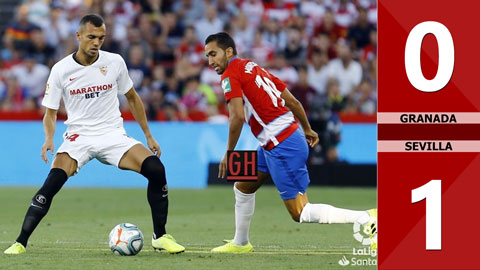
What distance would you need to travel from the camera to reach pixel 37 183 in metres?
18.6

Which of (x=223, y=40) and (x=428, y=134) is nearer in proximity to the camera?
(x=428, y=134)

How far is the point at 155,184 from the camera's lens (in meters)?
8.81

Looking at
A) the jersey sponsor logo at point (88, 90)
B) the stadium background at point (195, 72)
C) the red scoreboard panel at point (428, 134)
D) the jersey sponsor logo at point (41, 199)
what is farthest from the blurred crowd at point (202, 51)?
the red scoreboard panel at point (428, 134)

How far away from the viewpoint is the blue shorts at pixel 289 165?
28.2 feet

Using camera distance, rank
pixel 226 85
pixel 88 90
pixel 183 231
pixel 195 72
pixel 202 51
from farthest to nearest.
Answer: pixel 202 51 < pixel 195 72 < pixel 183 231 < pixel 88 90 < pixel 226 85

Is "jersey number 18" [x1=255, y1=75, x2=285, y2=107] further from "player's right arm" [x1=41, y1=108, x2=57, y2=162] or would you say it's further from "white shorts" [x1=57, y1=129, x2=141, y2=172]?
"player's right arm" [x1=41, y1=108, x2=57, y2=162]

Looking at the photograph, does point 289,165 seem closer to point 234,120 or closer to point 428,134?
point 234,120

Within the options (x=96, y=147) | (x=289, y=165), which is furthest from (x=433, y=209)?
(x=96, y=147)

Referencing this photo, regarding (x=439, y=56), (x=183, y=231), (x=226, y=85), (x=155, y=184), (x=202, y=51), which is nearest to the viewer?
(x=439, y=56)

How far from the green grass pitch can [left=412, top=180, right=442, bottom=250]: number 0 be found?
1875 millimetres

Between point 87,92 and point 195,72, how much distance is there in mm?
11295

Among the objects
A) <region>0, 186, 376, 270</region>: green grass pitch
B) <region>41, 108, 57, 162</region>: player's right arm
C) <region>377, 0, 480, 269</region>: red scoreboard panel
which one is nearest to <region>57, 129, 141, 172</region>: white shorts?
<region>41, 108, 57, 162</region>: player's right arm

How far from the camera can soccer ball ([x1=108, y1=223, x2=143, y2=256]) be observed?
28.2 ft

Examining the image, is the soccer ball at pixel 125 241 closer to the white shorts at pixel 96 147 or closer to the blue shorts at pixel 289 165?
the white shorts at pixel 96 147
